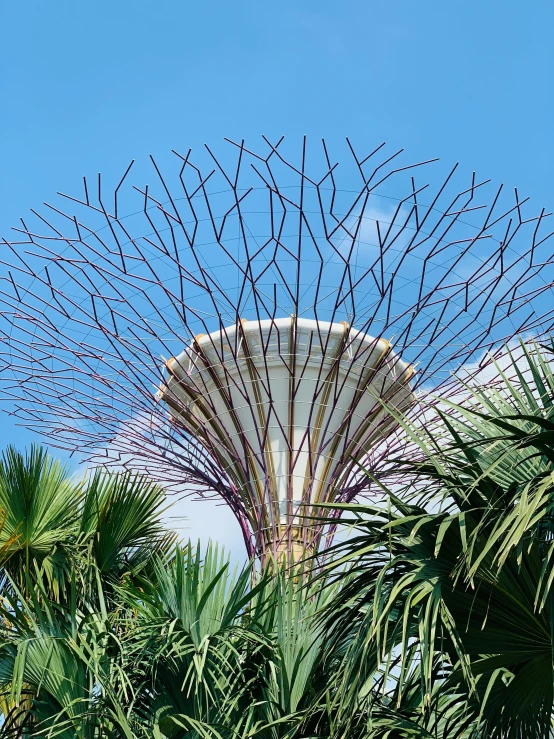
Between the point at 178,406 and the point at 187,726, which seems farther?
the point at 178,406

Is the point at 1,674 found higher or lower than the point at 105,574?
lower

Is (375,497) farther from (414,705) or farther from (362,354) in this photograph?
(414,705)

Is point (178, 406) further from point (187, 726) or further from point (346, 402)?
point (187, 726)

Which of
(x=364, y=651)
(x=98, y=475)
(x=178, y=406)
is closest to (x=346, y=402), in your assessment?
(x=178, y=406)

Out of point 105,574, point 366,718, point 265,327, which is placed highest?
point 265,327

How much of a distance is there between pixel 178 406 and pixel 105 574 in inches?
148

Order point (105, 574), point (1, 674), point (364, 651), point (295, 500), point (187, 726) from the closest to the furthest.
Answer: point (364, 651), point (187, 726), point (1, 674), point (105, 574), point (295, 500)

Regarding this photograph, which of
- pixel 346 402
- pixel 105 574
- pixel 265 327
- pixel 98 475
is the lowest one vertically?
pixel 105 574

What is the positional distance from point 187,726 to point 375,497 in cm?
839

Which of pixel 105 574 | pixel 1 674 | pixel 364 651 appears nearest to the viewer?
pixel 364 651

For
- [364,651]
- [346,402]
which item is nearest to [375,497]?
[346,402]

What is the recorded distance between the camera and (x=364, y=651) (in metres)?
5.64

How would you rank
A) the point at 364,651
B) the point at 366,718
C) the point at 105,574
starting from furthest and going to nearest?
the point at 105,574
the point at 366,718
the point at 364,651

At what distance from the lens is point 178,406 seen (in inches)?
540
